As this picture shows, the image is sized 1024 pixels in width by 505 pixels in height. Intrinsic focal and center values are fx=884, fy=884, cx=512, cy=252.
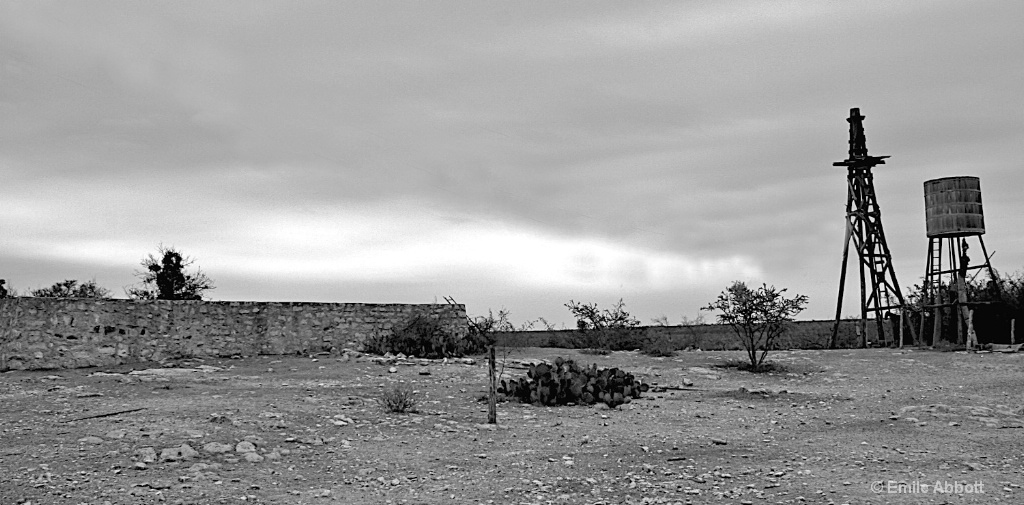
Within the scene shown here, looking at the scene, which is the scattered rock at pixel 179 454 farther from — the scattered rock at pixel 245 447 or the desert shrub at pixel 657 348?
the desert shrub at pixel 657 348

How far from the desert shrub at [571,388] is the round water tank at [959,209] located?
1302cm

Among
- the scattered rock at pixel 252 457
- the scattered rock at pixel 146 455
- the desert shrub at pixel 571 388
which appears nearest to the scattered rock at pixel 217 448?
the scattered rock at pixel 252 457

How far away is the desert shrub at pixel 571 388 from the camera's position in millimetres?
13016

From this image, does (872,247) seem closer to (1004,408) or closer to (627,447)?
(1004,408)

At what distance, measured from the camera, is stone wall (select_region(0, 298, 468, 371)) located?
1516cm

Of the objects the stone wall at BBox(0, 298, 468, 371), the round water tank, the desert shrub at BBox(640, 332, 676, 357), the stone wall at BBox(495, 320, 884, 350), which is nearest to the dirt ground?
the stone wall at BBox(0, 298, 468, 371)

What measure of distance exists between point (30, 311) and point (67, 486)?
892 centimetres

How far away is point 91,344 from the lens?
15.8 meters

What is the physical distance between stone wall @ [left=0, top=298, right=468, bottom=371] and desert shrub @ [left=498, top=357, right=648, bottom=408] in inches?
240

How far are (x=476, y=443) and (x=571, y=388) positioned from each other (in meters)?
3.50

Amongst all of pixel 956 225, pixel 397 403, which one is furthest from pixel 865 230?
pixel 397 403

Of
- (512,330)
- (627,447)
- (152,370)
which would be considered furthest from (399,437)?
(512,330)

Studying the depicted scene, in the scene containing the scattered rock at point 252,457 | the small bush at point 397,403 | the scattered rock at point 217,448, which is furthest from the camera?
the small bush at point 397,403

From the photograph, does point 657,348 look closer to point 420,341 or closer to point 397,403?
point 420,341
